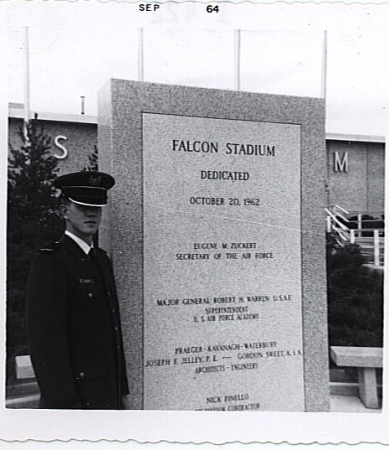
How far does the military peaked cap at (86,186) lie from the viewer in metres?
2.02

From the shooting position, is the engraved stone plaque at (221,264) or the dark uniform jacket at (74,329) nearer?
the dark uniform jacket at (74,329)

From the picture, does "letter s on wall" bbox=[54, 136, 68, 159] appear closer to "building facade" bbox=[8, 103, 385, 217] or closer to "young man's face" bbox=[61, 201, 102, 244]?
"building facade" bbox=[8, 103, 385, 217]

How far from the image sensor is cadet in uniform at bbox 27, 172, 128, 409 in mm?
1967

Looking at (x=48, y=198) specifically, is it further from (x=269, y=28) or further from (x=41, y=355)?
(x=269, y=28)

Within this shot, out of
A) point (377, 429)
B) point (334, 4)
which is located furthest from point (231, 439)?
point (334, 4)

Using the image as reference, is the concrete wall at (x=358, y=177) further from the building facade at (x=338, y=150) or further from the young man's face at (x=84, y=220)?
the young man's face at (x=84, y=220)

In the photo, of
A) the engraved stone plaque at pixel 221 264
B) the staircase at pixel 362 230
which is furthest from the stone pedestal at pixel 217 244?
the staircase at pixel 362 230

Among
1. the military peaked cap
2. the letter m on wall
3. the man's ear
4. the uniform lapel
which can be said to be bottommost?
the uniform lapel

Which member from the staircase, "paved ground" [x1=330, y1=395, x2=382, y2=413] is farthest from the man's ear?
"paved ground" [x1=330, y1=395, x2=382, y2=413]

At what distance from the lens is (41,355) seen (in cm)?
197

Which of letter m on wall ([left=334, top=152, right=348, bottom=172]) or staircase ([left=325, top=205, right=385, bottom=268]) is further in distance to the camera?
letter m on wall ([left=334, top=152, right=348, bottom=172])

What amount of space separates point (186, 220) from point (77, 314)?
572 millimetres

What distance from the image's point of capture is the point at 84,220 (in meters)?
2.05

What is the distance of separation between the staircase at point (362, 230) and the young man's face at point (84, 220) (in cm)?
104
